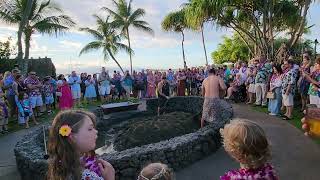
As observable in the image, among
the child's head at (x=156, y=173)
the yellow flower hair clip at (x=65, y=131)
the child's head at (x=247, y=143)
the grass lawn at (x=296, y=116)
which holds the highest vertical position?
the yellow flower hair clip at (x=65, y=131)

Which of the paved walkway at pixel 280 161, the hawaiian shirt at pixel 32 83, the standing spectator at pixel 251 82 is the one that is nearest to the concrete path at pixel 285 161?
the paved walkway at pixel 280 161

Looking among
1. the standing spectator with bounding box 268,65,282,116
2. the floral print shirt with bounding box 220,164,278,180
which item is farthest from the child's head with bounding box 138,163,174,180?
the standing spectator with bounding box 268,65,282,116

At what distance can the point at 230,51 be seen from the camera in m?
62.9

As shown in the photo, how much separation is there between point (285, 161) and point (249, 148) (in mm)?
5357

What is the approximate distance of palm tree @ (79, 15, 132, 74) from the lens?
3772 centimetres

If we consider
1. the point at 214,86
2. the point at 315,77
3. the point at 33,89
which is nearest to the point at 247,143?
the point at 214,86

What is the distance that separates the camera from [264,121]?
501 inches

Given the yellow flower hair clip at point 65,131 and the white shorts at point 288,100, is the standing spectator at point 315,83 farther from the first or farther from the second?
the yellow flower hair clip at point 65,131

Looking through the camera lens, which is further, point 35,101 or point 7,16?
point 7,16

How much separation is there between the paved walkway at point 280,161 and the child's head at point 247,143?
418cm

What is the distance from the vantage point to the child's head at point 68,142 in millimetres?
2869

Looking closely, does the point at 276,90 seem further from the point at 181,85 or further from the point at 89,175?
the point at 89,175

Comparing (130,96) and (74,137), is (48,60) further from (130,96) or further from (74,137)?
(74,137)

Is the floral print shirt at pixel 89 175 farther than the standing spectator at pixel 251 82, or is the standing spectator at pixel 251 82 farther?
the standing spectator at pixel 251 82
